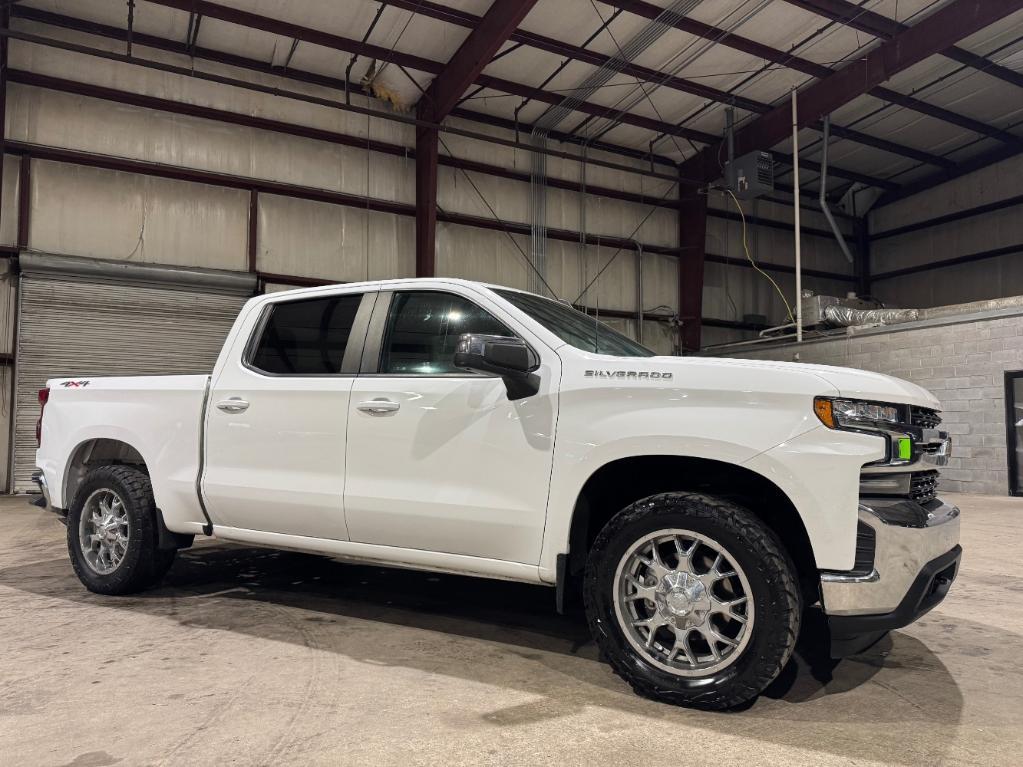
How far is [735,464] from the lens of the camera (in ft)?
8.48

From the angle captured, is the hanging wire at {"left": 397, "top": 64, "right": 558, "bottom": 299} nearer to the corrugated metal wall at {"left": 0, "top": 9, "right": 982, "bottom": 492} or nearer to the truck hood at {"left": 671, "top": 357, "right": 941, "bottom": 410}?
the corrugated metal wall at {"left": 0, "top": 9, "right": 982, "bottom": 492}

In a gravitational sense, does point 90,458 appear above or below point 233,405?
below

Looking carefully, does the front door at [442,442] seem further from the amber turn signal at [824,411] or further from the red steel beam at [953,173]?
the red steel beam at [953,173]

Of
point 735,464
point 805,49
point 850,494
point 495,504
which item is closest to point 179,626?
point 495,504

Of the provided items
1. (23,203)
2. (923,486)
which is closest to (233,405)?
(923,486)

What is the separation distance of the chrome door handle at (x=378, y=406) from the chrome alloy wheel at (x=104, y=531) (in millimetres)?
1808

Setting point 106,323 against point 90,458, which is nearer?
point 90,458

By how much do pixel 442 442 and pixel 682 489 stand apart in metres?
1.06

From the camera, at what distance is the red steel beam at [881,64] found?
11.1 m

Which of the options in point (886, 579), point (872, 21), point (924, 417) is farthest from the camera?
point (872, 21)

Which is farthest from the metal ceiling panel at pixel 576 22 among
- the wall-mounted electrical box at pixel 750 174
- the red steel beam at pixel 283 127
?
the wall-mounted electrical box at pixel 750 174

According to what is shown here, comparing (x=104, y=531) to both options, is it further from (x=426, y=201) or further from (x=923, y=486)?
(x=426, y=201)

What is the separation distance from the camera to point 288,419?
3582mm

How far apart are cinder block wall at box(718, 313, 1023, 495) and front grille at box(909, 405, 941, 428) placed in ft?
29.9
